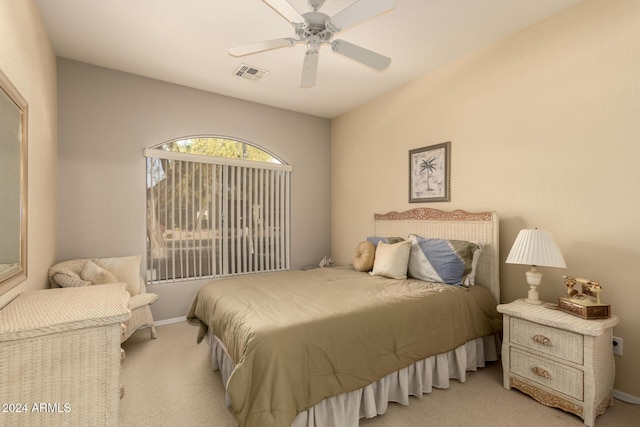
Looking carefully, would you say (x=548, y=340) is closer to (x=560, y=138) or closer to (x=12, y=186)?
(x=560, y=138)

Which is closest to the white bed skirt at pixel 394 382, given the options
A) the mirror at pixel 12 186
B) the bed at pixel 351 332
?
the bed at pixel 351 332

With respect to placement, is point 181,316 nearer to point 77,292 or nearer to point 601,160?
point 77,292

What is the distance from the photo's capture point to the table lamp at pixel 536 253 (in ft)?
7.09

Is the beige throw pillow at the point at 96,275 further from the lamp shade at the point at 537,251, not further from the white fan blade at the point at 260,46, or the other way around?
the lamp shade at the point at 537,251

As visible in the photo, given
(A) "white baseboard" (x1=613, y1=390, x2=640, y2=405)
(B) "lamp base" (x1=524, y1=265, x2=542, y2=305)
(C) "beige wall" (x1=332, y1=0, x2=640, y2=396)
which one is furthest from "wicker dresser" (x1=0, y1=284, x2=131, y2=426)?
(A) "white baseboard" (x1=613, y1=390, x2=640, y2=405)

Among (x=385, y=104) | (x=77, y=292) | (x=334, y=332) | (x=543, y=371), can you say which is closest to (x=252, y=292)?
(x=334, y=332)

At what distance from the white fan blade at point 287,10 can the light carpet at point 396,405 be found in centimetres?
258

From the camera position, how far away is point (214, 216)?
4.00 metres

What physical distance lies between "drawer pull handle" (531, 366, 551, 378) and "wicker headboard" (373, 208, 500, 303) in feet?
2.22

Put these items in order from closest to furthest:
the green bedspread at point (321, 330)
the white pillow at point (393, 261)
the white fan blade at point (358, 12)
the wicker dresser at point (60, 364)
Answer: the wicker dresser at point (60, 364), the green bedspread at point (321, 330), the white fan blade at point (358, 12), the white pillow at point (393, 261)

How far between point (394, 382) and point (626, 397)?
1.66m

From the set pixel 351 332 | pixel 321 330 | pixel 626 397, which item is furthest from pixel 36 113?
pixel 626 397

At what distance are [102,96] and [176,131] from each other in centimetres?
80

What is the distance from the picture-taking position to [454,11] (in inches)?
94.5
